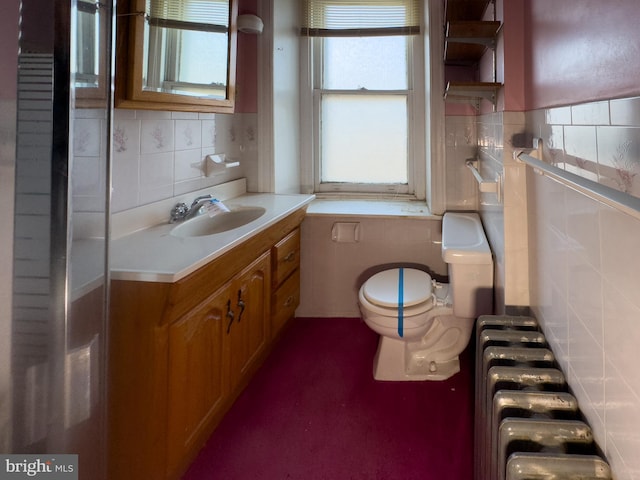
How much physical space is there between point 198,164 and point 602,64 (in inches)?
72.7

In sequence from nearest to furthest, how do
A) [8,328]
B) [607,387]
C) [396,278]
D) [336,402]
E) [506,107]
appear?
1. [607,387]
2. [8,328]
3. [506,107]
4. [336,402]
5. [396,278]

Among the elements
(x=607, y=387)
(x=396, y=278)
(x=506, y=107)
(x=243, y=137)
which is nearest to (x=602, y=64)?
(x=607, y=387)

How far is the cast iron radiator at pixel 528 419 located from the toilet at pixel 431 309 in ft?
2.04

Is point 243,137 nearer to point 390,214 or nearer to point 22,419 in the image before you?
point 390,214

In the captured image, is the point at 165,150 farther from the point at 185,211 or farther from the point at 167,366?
the point at 167,366

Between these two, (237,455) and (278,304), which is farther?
(278,304)

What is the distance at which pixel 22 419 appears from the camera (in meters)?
1.05

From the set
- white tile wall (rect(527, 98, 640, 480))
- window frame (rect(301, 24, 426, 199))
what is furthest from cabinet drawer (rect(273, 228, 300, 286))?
white tile wall (rect(527, 98, 640, 480))

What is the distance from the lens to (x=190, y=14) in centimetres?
188

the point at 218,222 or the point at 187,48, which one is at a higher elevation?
the point at 187,48

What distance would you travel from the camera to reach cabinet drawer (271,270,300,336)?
7.55ft

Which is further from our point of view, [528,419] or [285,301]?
[285,301]

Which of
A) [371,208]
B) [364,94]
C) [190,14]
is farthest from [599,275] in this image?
[364,94]

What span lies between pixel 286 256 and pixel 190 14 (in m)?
1.20
